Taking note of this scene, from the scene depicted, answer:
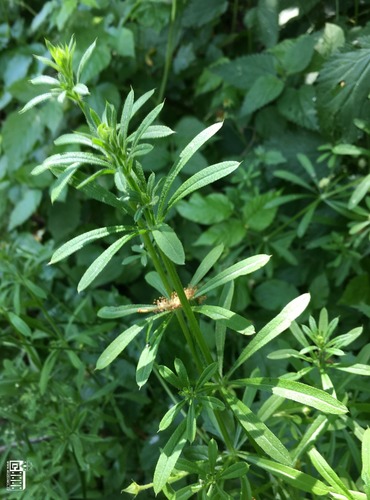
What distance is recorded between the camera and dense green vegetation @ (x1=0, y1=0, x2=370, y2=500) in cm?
69

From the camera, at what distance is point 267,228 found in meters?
1.42

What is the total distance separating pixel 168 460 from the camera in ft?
2.10

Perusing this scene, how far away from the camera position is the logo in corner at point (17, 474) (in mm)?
996

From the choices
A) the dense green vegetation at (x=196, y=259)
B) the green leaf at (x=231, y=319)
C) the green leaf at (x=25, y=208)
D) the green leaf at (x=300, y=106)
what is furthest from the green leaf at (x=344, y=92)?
the green leaf at (x=25, y=208)

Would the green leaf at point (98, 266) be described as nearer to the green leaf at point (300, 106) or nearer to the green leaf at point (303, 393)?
the green leaf at point (303, 393)

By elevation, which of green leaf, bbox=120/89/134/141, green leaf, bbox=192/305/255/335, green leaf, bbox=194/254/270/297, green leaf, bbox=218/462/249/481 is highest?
green leaf, bbox=120/89/134/141

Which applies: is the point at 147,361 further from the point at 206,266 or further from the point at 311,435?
the point at 311,435

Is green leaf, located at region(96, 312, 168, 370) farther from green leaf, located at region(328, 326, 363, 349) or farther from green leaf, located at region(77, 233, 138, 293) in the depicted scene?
green leaf, located at region(328, 326, 363, 349)

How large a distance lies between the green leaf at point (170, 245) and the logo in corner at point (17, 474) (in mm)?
610

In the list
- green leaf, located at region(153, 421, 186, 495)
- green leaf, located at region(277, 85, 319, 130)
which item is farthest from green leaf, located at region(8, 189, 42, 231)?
green leaf, located at region(153, 421, 186, 495)

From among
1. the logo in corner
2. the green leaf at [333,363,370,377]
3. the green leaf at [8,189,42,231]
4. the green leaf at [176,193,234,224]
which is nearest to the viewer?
the green leaf at [333,363,370,377]

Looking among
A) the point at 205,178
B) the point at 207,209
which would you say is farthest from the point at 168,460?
the point at 207,209

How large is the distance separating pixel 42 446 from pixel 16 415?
0.07 metres

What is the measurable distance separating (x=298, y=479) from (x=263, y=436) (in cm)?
6
